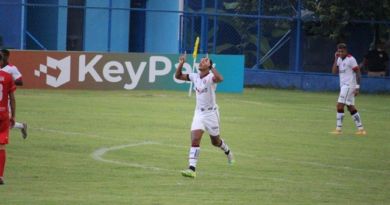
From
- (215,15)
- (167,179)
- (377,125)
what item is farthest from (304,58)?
(167,179)

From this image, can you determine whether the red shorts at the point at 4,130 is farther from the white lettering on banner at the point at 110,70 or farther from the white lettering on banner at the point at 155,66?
the white lettering on banner at the point at 155,66

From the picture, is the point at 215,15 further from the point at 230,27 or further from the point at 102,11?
the point at 102,11

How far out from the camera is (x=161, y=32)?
5094 centimetres

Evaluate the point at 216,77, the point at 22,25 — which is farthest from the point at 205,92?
the point at 22,25

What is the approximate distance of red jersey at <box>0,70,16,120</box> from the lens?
15414 mm

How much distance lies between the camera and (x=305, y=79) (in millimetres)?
45719

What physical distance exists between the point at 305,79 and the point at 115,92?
35.2 feet

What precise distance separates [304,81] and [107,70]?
10.4 m

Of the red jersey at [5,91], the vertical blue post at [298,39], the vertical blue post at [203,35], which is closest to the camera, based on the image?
the red jersey at [5,91]

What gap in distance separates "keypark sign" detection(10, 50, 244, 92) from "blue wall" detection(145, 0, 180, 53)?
1047cm

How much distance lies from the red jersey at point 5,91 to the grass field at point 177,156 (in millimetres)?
1018

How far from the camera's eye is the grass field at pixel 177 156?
1528cm

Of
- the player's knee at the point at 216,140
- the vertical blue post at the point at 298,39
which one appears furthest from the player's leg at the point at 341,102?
the vertical blue post at the point at 298,39

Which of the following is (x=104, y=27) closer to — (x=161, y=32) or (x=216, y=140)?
(x=161, y=32)
